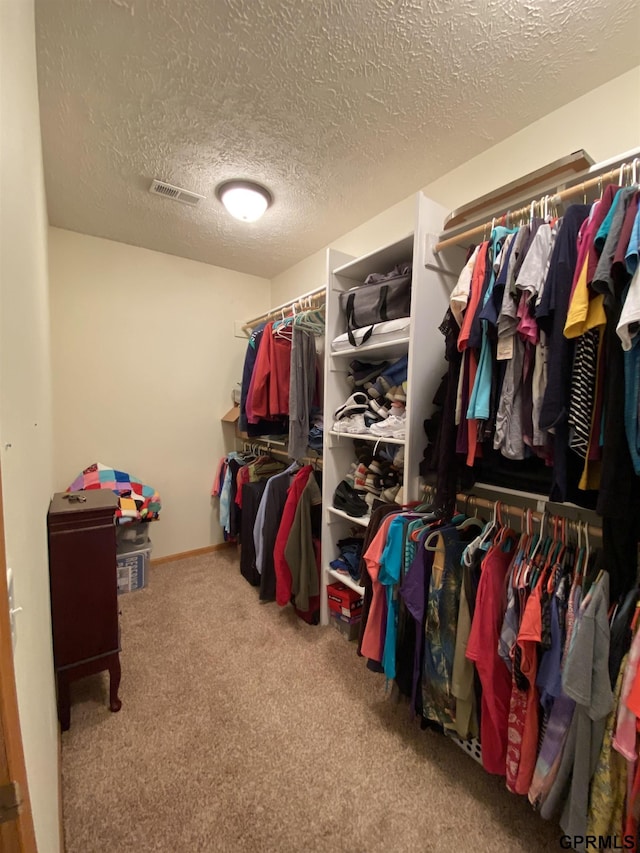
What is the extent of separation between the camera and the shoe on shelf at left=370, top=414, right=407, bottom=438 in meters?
1.67

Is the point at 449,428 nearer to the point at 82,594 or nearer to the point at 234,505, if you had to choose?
the point at 82,594

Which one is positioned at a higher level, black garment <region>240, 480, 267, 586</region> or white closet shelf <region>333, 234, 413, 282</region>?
white closet shelf <region>333, 234, 413, 282</region>

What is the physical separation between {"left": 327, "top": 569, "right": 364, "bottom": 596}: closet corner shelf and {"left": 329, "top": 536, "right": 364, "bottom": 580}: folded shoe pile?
0.9 inches

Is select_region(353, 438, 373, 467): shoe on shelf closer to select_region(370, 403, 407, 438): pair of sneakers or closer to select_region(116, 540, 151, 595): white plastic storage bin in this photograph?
select_region(370, 403, 407, 438): pair of sneakers

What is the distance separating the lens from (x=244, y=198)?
211cm

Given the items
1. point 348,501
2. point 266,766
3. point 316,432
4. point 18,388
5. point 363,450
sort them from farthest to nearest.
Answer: point 316,432
point 363,450
point 348,501
point 266,766
point 18,388

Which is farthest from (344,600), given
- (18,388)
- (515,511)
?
(18,388)

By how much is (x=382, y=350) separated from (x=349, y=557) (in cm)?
120

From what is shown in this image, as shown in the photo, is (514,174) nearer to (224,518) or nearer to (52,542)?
(52,542)

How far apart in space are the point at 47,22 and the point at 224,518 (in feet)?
9.45

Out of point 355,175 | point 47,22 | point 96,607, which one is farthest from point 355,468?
point 47,22

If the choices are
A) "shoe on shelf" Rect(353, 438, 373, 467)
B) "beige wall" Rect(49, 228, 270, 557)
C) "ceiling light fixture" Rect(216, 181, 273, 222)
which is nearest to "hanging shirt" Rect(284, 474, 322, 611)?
"shoe on shelf" Rect(353, 438, 373, 467)

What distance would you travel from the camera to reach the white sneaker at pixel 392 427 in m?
1.67

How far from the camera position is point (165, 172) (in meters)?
1.95
